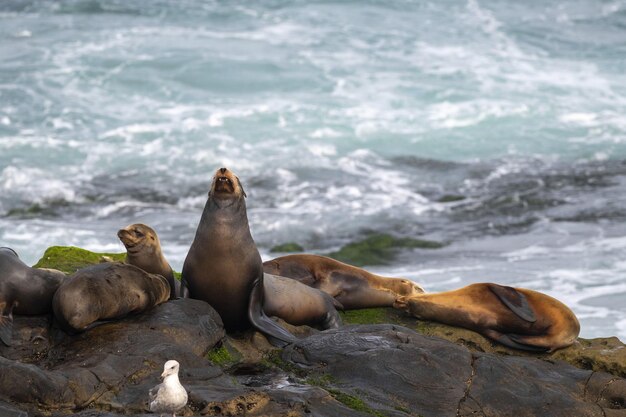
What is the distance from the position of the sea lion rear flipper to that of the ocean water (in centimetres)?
765

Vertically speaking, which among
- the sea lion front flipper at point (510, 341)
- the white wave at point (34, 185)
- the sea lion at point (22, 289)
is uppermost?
the sea lion at point (22, 289)

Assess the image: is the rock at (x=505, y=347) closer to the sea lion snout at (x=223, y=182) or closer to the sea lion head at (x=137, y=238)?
the sea lion snout at (x=223, y=182)

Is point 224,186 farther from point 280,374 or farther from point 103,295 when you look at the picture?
point 280,374

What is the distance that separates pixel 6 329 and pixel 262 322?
191cm

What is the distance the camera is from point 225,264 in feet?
26.2

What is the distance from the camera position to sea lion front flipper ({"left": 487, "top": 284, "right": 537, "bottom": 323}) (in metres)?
8.36

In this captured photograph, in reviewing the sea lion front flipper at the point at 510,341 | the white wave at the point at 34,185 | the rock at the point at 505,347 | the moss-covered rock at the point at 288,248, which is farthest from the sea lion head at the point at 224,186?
the white wave at the point at 34,185

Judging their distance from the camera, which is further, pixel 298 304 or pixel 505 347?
pixel 298 304

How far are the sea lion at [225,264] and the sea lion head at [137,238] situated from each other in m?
0.33

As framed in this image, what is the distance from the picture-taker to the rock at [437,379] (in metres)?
6.58

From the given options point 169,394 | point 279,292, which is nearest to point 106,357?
point 169,394

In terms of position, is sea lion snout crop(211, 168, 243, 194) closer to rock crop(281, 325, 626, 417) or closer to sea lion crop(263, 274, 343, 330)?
sea lion crop(263, 274, 343, 330)

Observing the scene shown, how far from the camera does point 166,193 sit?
18.0 metres

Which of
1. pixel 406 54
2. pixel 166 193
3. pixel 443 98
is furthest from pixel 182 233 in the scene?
pixel 406 54
